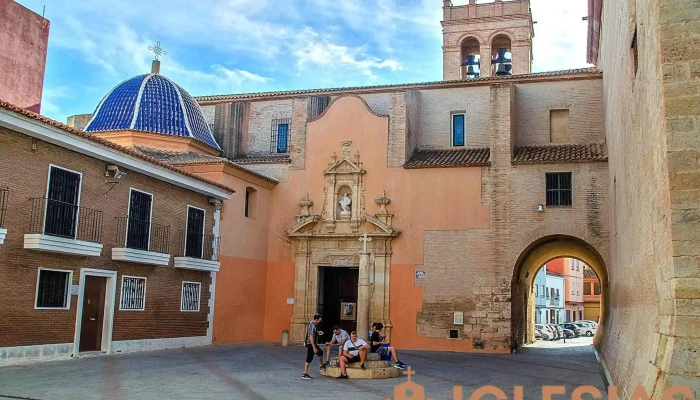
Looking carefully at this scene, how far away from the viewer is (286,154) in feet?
90.7

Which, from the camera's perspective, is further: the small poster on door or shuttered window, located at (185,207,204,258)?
the small poster on door

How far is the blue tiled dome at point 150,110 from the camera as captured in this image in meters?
25.3

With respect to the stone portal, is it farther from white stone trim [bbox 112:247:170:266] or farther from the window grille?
white stone trim [bbox 112:247:170:266]

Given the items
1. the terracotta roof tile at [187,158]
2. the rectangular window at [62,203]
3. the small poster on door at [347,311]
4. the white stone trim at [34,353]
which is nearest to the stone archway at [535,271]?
the small poster on door at [347,311]

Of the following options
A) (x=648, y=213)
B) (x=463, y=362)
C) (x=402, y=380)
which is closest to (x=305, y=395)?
(x=402, y=380)

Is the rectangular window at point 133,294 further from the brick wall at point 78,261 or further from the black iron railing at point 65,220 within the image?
the black iron railing at point 65,220

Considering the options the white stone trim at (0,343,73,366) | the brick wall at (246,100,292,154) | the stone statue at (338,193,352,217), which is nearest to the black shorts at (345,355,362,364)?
the white stone trim at (0,343,73,366)

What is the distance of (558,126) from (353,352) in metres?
14.1

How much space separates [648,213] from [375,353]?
7318 millimetres

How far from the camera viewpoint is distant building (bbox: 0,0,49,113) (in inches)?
883

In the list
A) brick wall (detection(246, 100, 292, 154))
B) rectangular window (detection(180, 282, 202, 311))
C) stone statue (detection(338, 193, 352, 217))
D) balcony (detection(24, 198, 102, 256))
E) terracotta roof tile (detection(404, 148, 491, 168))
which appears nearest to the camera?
balcony (detection(24, 198, 102, 256))

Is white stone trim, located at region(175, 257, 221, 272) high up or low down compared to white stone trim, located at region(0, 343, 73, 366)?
up

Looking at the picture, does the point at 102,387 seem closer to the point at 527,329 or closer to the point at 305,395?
the point at 305,395

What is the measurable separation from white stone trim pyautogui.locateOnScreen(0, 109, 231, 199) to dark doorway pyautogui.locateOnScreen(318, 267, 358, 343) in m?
5.67
